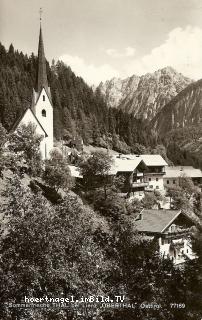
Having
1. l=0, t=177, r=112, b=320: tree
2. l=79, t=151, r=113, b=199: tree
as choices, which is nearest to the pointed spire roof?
l=79, t=151, r=113, b=199: tree

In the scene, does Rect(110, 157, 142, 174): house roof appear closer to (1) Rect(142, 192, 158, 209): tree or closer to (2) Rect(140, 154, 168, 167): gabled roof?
(1) Rect(142, 192, 158, 209): tree

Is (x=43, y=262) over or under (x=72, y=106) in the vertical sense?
under

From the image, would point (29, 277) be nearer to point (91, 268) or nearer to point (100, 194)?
point (91, 268)

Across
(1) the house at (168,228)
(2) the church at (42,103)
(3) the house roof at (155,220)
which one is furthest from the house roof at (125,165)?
(1) the house at (168,228)

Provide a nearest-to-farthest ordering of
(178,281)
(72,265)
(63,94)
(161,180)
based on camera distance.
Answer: (72,265) → (178,281) → (161,180) → (63,94)

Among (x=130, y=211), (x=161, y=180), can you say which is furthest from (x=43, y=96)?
(x=161, y=180)

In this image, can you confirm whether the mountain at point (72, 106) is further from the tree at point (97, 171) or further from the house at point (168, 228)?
the house at point (168, 228)

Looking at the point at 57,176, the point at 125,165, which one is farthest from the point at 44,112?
the point at 57,176

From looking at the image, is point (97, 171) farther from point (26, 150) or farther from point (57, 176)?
point (26, 150)
